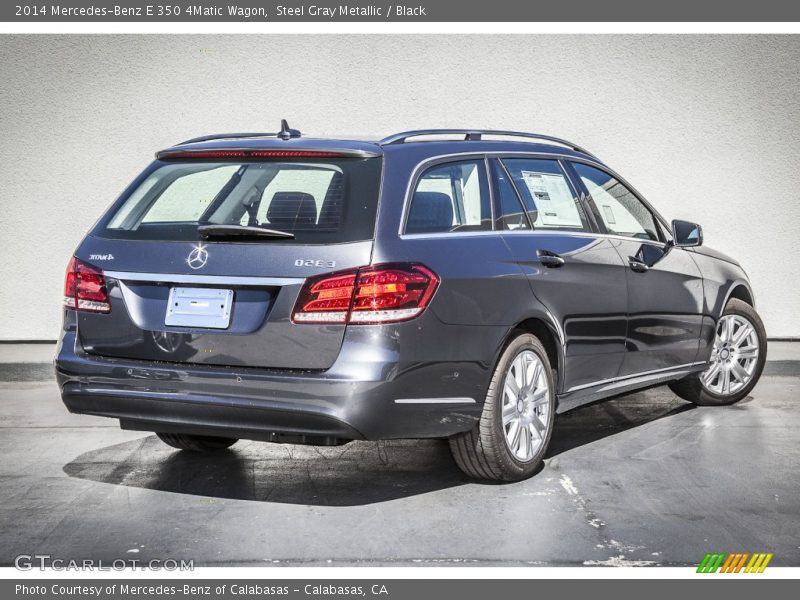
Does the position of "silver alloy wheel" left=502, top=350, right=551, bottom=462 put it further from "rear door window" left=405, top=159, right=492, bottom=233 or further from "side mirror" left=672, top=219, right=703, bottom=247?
"side mirror" left=672, top=219, right=703, bottom=247

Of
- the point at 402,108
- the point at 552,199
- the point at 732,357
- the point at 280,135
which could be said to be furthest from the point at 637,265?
the point at 402,108

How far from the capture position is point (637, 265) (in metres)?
7.15

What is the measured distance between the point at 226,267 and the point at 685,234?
3.59 meters

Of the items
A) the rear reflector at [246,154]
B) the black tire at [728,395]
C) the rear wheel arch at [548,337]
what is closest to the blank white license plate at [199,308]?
the rear reflector at [246,154]

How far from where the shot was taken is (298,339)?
508 cm

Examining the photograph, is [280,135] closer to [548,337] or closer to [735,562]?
[548,337]

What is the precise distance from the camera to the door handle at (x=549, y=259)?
6133 millimetres

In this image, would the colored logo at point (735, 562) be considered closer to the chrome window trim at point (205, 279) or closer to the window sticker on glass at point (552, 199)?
the chrome window trim at point (205, 279)

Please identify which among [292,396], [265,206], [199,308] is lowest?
[292,396]

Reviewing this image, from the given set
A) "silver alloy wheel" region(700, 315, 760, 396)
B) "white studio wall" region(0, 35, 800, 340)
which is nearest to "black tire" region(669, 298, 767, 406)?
"silver alloy wheel" region(700, 315, 760, 396)

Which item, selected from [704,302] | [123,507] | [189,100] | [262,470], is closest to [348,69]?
[189,100]

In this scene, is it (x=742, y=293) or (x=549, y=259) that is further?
(x=742, y=293)

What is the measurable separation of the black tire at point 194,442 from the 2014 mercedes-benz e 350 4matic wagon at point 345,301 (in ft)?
0.15

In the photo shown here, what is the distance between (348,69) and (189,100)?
5.30 ft
